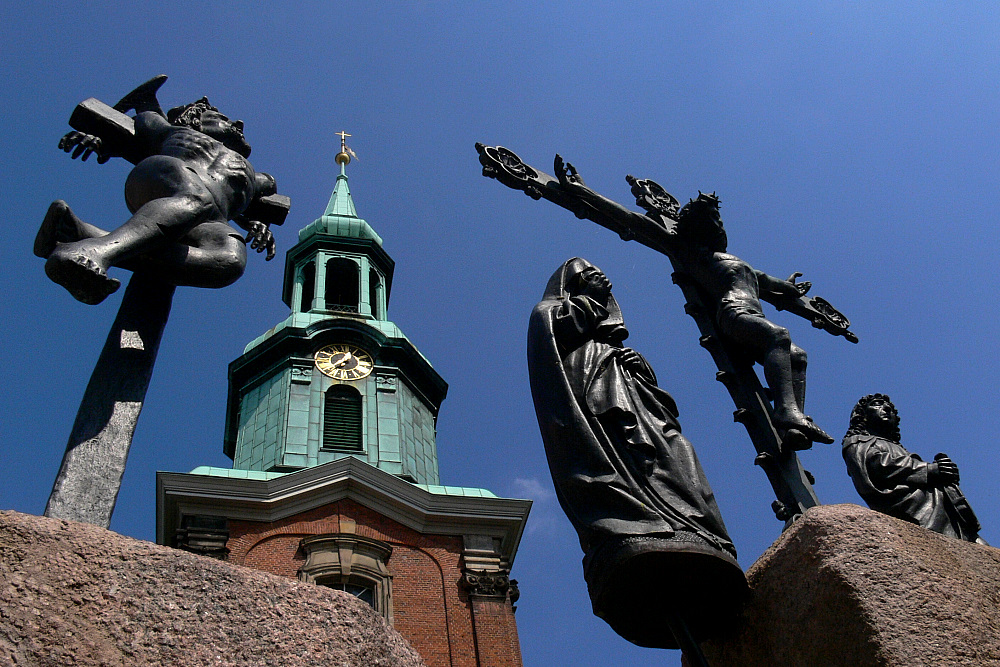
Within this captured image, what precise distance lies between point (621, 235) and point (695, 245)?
19.7 inches

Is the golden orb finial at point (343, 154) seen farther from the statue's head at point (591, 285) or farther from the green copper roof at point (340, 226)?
the statue's head at point (591, 285)

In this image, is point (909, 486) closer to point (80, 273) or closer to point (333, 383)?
point (80, 273)

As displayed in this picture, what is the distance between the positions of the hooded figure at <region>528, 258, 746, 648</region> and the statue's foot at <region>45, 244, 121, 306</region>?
1.63 meters

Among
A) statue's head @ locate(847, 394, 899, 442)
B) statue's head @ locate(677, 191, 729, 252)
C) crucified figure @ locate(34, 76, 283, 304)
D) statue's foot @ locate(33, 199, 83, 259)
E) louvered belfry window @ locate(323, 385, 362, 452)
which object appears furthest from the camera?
louvered belfry window @ locate(323, 385, 362, 452)

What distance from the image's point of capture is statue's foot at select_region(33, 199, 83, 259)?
3180 mm

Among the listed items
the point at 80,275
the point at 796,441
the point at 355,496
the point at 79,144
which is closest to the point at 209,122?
the point at 79,144

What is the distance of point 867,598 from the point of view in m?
2.81

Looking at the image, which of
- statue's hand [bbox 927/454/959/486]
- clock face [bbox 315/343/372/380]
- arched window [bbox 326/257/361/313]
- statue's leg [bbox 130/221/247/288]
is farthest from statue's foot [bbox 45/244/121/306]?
arched window [bbox 326/257/361/313]

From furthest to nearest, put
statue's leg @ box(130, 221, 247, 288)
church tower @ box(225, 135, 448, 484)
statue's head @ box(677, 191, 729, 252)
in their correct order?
1. church tower @ box(225, 135, 448, 484)
2. statue's head @ box(677, 191, 729, 252)
3. statue's leg @ box(130, 221, 247, 288)

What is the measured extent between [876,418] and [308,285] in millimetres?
35252

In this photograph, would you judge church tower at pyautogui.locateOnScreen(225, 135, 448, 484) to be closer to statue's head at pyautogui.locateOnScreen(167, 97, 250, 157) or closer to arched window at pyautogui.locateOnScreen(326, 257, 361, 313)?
arched window at pyautogui.locateOnScreen(326, 257, 361, 313)

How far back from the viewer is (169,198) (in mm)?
3506

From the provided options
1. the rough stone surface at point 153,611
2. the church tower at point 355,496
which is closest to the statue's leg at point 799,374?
the rough stone surface at point 153,611

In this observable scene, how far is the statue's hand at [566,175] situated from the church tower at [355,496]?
19714 mm
